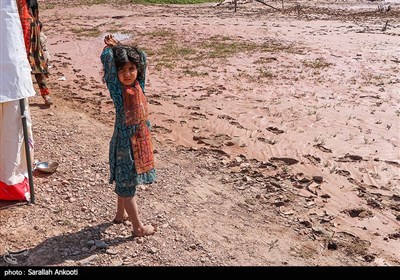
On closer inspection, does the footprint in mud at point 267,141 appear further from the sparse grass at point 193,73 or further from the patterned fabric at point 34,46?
the sparse grass at point 193,73

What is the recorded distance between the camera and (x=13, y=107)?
12.3ft

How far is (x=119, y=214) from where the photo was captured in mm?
3715

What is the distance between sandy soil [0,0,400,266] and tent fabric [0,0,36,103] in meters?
0.98

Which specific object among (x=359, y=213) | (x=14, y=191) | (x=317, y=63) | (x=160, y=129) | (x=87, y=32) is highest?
(x=87, y=32)

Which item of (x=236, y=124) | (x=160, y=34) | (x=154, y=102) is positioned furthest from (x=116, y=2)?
(x=236, y=124)

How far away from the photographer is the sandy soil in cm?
358

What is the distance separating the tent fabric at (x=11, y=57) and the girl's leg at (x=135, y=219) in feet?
3.57

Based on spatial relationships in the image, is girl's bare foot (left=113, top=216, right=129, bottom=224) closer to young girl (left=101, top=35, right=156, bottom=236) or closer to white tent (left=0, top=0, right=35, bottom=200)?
young girl (left=101, top=35, right=156, bottom=236)

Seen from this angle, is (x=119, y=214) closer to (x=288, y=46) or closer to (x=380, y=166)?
(x=380, y=166)

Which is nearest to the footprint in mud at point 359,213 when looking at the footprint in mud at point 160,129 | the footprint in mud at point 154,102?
the footprint in mud at point 160,129

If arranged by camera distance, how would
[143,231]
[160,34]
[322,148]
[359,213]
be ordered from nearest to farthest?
[143,231]
[359,213]
[322,148]
[160,34]

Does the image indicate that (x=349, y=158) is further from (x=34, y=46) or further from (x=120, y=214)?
(x=34, y=46)

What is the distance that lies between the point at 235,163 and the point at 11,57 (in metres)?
2.59

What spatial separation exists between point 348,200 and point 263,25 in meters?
11.5
